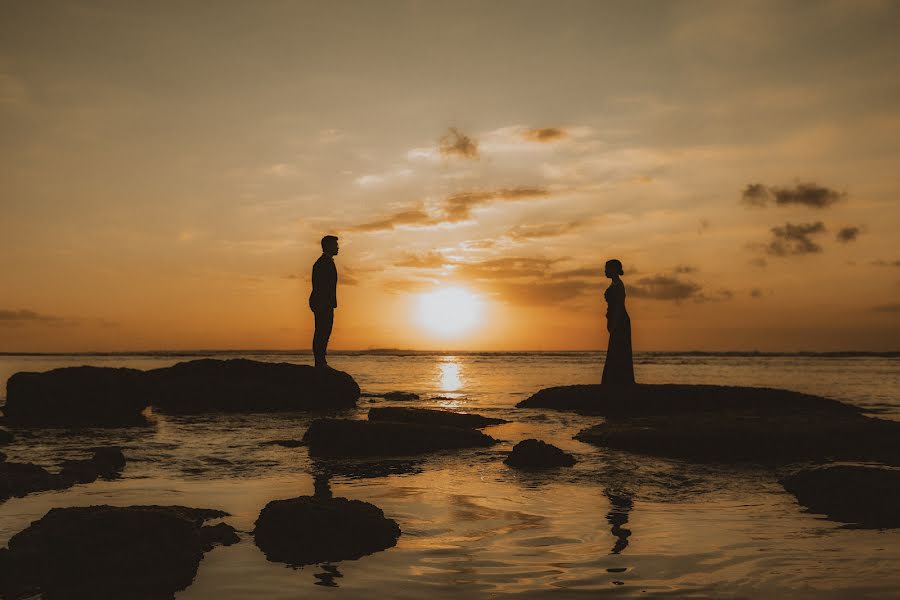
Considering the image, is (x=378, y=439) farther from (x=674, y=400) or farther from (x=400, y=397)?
(x=400, y=397)

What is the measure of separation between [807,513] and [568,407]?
1159 cm

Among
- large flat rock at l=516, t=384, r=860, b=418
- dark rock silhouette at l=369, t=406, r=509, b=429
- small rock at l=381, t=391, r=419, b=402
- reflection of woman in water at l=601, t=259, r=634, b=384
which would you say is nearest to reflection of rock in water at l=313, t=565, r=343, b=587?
dark rock silhouette at l=369, t=406, r=509, b=429

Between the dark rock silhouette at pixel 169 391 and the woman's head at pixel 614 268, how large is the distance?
8128 millimetres

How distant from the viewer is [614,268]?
1895cm

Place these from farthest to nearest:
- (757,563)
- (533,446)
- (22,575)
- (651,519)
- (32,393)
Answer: (32,393) < (533,446) < (651,519) < (757,563) < (22,575)

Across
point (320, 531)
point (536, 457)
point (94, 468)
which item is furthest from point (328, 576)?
point (94, 468)

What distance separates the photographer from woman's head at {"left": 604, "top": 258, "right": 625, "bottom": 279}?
18.9m

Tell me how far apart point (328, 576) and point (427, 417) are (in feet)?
28.0

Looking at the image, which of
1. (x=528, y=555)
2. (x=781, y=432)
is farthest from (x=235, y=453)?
(x=781, y=432)

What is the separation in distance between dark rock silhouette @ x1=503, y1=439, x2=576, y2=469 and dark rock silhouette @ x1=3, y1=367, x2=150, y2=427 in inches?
369

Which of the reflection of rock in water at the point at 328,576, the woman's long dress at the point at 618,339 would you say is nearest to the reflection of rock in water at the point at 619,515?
the reflection of rock in water at the point at 328,576

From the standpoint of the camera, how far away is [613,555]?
5.32 meters

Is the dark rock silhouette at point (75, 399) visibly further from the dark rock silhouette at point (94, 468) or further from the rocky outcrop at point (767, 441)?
the rocky outcrop at point (767, 441)

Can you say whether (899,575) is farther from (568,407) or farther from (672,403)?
(568,407)
